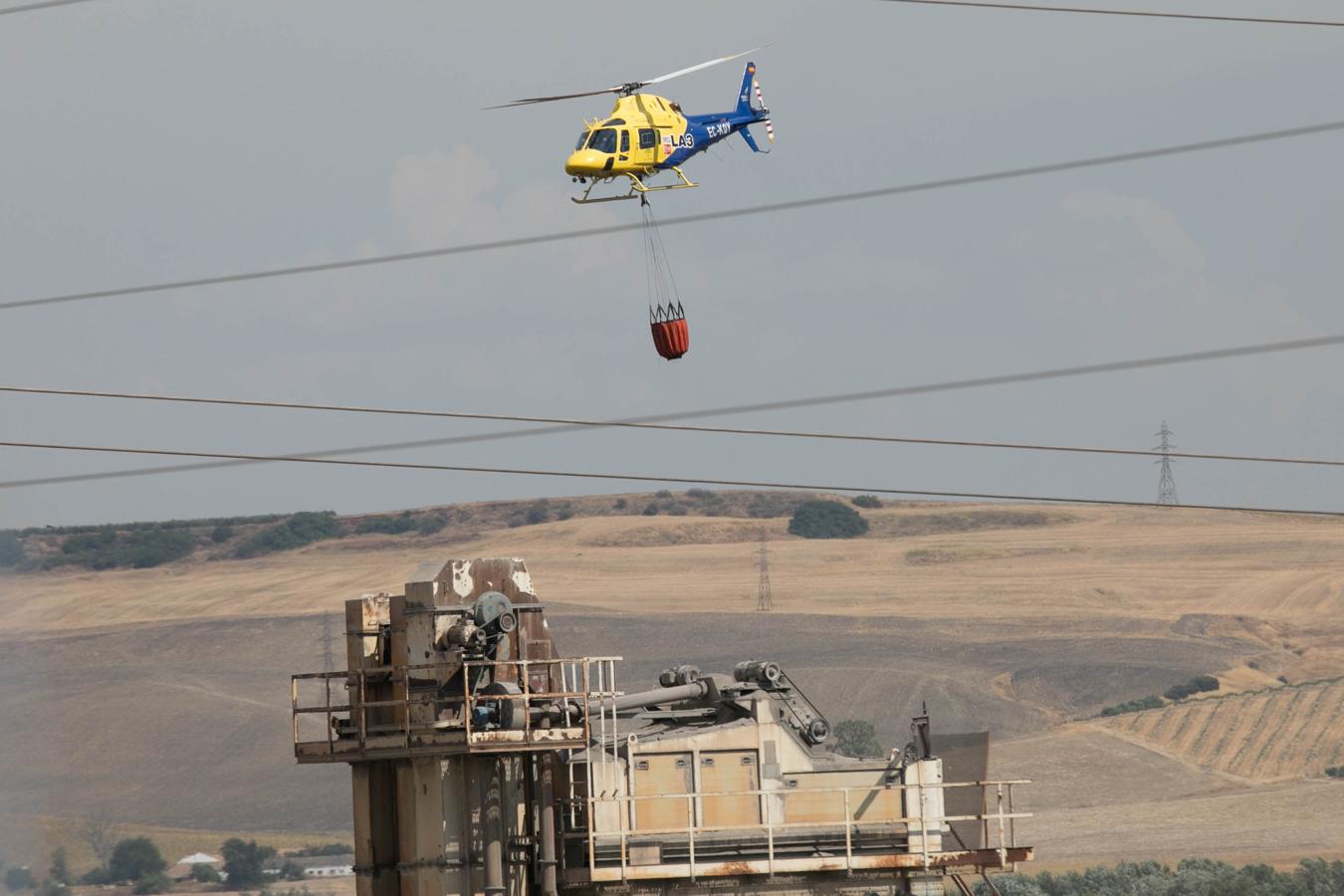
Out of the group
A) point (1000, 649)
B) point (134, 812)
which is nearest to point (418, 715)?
point (134, 812)

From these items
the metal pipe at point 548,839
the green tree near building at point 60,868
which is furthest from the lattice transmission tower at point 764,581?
the metal pipe at point 548,839

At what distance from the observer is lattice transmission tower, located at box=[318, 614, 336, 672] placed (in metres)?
163

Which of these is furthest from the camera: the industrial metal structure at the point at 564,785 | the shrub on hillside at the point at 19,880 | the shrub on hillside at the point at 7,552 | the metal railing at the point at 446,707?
the shrub on hillside at the point at 7,552

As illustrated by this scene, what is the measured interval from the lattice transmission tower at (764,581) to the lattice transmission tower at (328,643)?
33451mm

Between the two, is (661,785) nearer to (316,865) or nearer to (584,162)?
(584,162)

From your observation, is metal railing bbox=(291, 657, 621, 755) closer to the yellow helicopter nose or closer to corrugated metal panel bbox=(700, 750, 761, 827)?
corrugated metal panel bbox=(700, 750, 761, 827)

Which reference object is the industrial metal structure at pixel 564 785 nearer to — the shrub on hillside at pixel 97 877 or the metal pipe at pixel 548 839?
the metal pipe at pixel 548 839

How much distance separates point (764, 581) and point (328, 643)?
3702cm

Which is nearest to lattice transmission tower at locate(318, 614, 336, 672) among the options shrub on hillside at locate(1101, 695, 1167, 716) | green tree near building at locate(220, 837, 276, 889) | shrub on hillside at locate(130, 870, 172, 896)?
green tree near building at locate(220, 837, 276, 889)

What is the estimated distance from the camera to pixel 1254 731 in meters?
146

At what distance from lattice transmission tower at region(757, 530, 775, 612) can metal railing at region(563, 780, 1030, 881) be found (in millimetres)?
132425

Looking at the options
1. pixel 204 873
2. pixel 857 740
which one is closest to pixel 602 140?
pixel 857 740

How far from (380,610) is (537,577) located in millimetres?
141432

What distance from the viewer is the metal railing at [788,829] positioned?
3741cm
